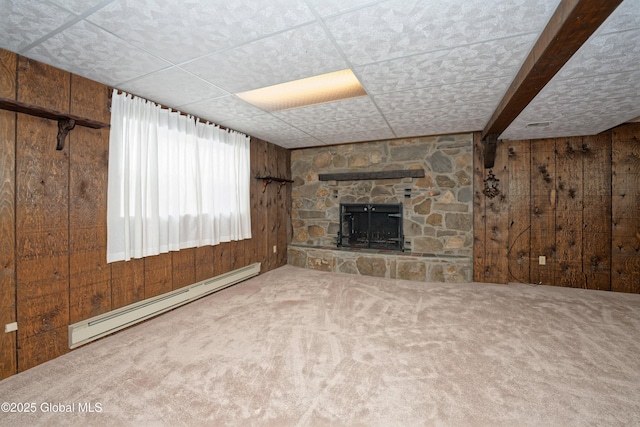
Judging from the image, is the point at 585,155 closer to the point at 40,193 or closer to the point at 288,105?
the point at 288,105

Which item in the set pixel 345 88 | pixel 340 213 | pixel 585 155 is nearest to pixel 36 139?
pixel 345 88

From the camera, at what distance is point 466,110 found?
2672 millimetres

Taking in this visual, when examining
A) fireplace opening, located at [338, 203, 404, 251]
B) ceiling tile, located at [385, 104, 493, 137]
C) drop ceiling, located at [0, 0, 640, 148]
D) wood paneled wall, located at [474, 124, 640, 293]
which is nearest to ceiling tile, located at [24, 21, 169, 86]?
drop ceiling, located at [0, 0, 640, 148]

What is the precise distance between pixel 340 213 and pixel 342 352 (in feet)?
8.61

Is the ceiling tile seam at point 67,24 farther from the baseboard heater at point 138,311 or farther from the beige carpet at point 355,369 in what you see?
the beige carpet at point 355,369

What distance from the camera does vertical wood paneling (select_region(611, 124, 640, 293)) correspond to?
3.12 meters

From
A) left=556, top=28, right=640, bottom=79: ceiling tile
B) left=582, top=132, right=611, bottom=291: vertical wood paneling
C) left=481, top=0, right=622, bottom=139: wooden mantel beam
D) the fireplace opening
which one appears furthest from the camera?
the fireplace opening

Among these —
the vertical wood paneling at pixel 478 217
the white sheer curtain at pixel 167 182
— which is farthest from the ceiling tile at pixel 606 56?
the white sheer curtain at pixel 167 182

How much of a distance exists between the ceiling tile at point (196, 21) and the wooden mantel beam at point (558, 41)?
3.88ft

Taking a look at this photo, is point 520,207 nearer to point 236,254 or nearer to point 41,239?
point 236,254

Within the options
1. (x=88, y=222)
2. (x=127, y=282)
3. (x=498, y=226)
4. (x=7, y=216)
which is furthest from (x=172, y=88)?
(x=498, y=226)

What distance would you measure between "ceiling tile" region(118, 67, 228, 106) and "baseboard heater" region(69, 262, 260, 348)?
1.81 meters

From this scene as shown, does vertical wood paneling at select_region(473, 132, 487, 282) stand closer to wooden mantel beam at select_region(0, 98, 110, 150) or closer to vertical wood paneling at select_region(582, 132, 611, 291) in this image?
vertical wood paneling at select_region(582, 132, 611, 291)

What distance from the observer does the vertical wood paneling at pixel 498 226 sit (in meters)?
3.53
